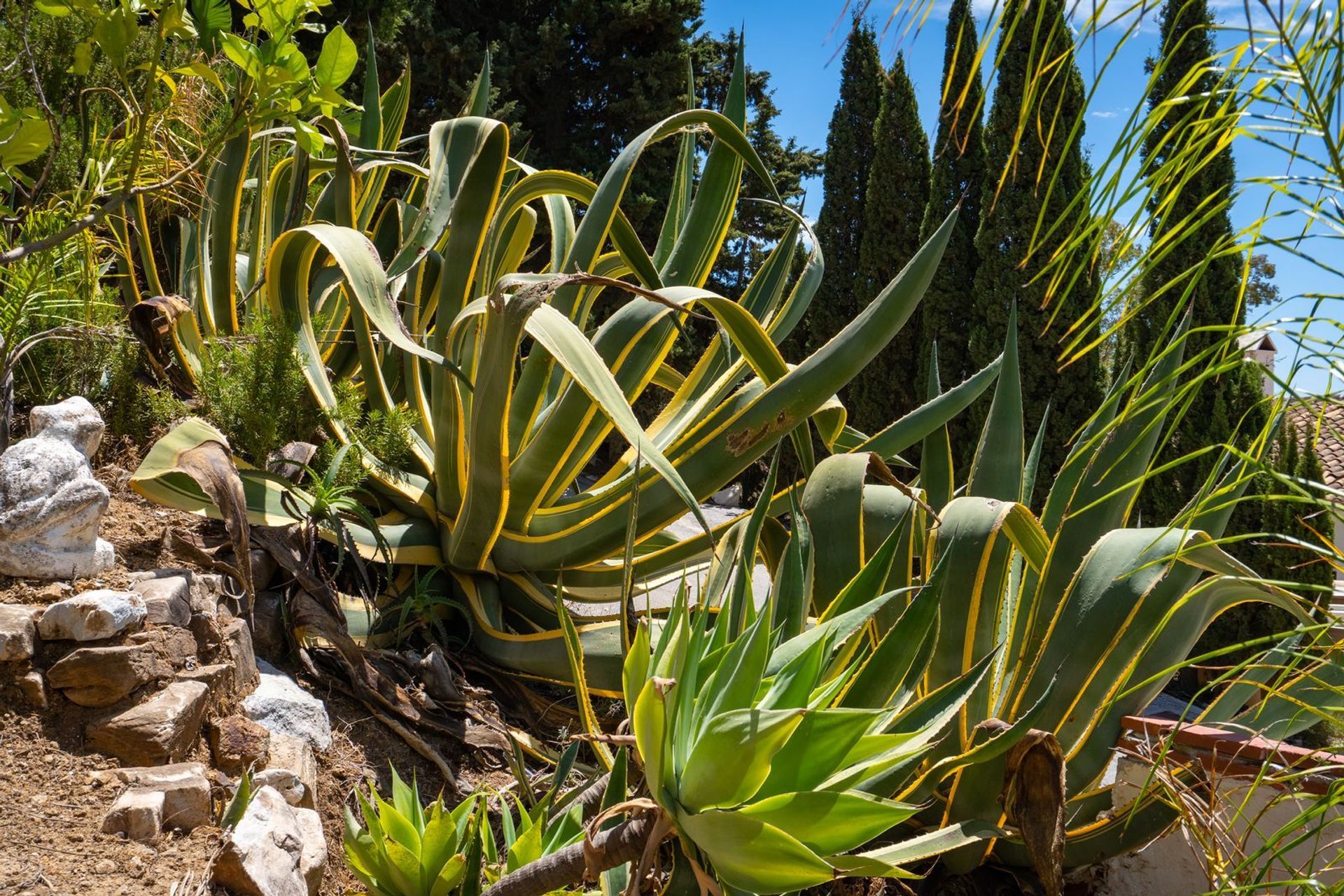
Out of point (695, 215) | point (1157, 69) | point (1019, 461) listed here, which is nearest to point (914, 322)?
point (695, 215)

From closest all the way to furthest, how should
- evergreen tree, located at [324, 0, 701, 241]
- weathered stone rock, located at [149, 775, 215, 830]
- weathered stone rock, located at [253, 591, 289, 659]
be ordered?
1. weathered stone rock, located at [149, 775, 215, 830]
2. weathered stone rock, located at [253, 591, 289, 659]
3. evergreen tree, located at [324, 0, 701, 241]

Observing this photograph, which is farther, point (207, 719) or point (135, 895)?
point (207, 719)

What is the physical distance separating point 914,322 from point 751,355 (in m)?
7.19

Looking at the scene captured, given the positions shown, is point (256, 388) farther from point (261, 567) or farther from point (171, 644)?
point (171, 644)

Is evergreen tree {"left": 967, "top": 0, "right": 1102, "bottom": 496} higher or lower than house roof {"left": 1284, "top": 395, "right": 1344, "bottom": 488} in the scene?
higher

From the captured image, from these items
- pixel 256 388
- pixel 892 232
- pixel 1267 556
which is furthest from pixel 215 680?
pixel 892 232

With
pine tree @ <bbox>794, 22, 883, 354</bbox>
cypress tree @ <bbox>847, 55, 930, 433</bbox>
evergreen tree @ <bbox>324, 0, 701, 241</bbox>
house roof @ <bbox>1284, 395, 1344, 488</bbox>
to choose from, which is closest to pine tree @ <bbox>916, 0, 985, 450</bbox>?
cypress tree @ <bbox>847, 55, 930, 433</bbox>

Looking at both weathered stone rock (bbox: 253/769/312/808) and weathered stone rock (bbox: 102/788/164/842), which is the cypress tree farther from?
weathered stone rock (bbox: 102/788/164/842)

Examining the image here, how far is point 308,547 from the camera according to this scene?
2.09 metres

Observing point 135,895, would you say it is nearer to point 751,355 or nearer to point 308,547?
point 308,547

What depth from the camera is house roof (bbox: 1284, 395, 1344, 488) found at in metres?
0.73

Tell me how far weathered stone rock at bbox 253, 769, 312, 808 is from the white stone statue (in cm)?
47

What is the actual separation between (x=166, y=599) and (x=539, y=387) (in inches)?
34.3

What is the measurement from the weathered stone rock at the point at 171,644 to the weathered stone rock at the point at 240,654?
3.1 inches
